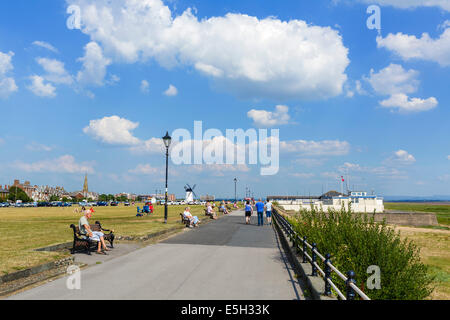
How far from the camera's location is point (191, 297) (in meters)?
6.35

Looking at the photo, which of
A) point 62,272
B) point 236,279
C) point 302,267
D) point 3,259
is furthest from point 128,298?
point 3,259

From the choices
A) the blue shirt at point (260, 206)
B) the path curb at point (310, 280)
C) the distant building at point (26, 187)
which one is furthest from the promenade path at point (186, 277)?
the distant building at point (26, 187)

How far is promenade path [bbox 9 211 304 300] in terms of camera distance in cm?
657

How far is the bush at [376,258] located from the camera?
22.0ft

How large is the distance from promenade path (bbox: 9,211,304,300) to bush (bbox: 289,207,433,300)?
130cm

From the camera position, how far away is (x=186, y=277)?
7965mm

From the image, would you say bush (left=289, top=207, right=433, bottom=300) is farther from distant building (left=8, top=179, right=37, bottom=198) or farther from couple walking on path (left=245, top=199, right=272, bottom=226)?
distant building (left=8, top=179, right=37, bottom=198)

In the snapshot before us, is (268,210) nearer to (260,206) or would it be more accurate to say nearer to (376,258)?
(260,206)

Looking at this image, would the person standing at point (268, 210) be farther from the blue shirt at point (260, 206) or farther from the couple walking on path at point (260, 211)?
the blue shirt at point (260, 206)

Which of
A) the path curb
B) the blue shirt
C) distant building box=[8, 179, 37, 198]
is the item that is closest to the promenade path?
the path curb

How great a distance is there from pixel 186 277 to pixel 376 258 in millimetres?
4338

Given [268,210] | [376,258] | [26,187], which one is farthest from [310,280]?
[26,187]

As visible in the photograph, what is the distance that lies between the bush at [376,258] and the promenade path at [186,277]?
1297mm
